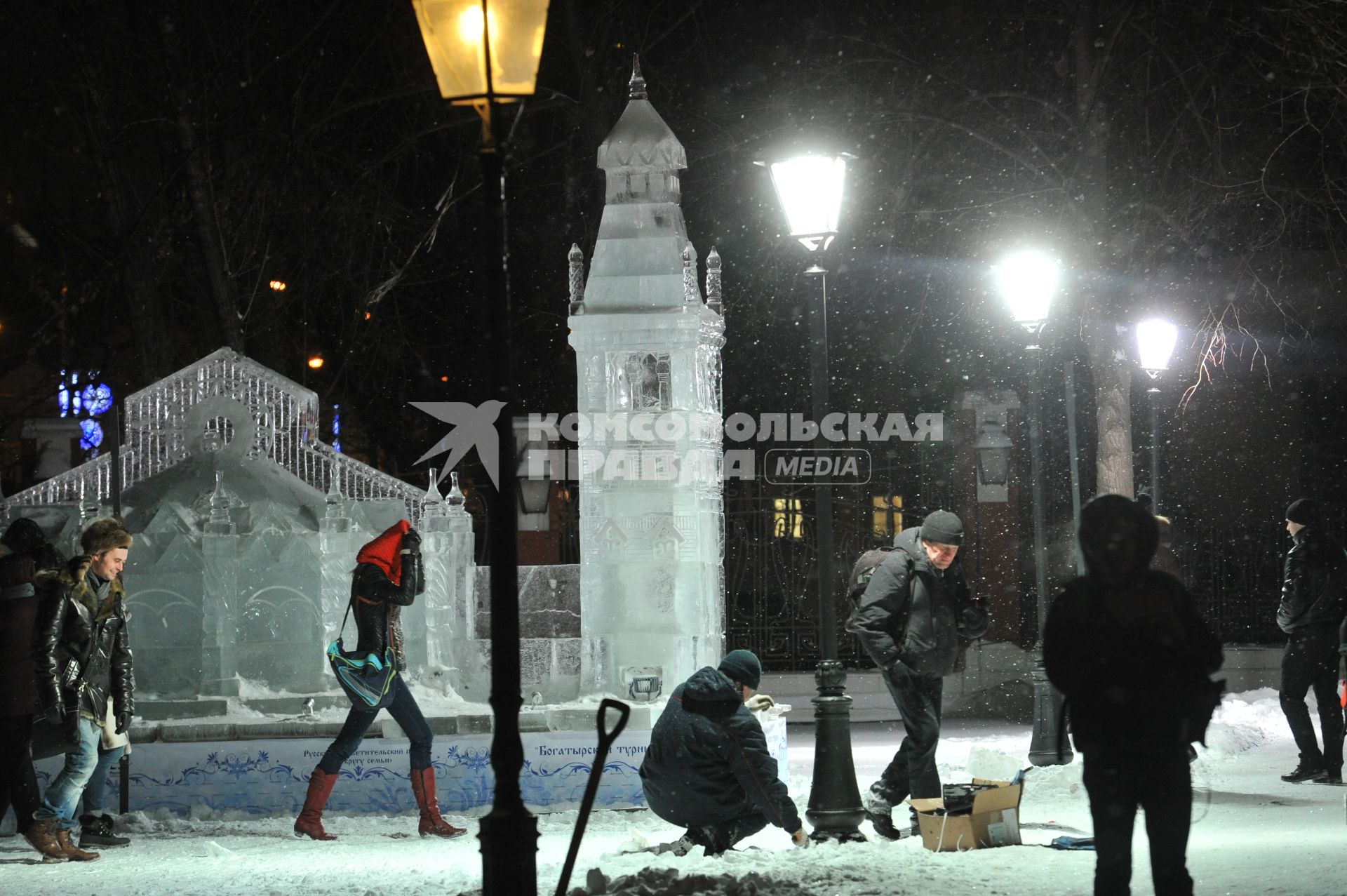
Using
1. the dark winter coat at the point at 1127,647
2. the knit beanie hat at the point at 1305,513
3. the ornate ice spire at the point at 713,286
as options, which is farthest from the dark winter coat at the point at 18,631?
the knit beanie hat at the point at 1305,513

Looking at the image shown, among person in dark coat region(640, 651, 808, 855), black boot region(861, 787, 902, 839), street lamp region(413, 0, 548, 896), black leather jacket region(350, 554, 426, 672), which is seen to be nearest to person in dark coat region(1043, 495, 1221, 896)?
street lamp region(413, 0, 548, 896)

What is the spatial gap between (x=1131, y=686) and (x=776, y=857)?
3.06m

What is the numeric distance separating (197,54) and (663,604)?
10.7 metres

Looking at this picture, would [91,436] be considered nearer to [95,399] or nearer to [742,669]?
[95,399]

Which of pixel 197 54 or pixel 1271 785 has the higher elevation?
pixel 197 54

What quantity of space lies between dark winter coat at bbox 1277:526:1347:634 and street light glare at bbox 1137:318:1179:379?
15.4 ft

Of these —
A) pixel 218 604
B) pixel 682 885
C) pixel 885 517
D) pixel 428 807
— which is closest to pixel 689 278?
pixel 428 807

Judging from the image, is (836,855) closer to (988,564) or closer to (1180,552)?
(988,564)

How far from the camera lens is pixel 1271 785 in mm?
10906

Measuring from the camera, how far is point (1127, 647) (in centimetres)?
518

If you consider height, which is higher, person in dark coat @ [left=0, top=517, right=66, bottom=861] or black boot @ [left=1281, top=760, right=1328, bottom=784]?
person in dark coat @ [left=0, top=517, right=66, bottom=861]

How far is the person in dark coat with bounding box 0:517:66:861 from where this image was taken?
853 centimetres

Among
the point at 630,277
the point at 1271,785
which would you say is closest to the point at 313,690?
the point at 630,277

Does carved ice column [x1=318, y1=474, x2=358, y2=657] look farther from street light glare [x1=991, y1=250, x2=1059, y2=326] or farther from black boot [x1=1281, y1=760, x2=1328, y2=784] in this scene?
black boot [x1=1281, y1=760, x2=1328, y2=784]
